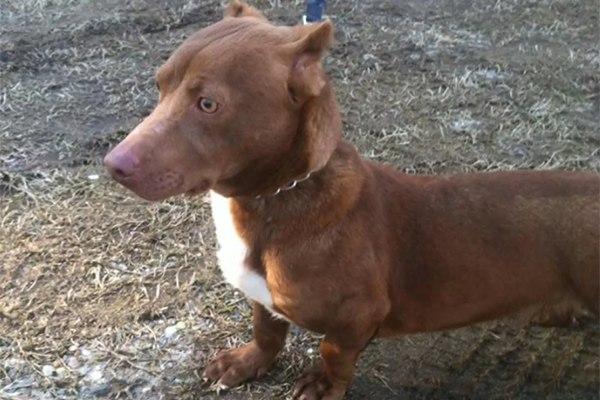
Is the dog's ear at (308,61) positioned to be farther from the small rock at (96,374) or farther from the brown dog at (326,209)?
the small rock at (96,374)

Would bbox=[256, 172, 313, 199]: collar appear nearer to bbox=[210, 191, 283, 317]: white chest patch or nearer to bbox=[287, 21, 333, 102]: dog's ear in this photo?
bbox=[210, 191, 283, 317]: white chest patch

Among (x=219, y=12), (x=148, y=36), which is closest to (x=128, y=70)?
(x=148, y=36)

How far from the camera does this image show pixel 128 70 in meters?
5.74

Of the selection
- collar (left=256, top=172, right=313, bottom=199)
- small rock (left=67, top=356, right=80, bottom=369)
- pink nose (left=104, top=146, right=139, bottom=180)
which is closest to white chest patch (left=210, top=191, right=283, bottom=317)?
collar (left=256, top=172, right=313, bottom=199)

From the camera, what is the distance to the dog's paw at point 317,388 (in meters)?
3.22

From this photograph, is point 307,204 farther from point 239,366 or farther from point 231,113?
point 239,366

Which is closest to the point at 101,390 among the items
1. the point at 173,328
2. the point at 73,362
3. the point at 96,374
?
the point at 96,374

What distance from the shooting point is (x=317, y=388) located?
326 centimetres

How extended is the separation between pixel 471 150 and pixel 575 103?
0.98m

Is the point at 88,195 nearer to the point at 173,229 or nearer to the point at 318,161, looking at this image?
the point at 173,229

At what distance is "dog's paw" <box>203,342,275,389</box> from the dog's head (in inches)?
41.3

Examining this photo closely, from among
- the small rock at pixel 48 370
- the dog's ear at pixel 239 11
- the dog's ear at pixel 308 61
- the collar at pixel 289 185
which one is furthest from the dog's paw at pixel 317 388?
the dog's ear at pixel 239 11

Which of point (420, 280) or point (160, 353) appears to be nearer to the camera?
point (420, 280)

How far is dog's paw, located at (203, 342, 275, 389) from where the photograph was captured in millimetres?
3352
